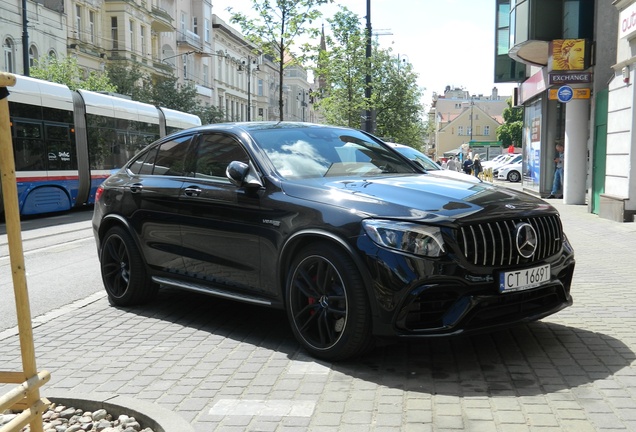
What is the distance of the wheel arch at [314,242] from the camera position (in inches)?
172

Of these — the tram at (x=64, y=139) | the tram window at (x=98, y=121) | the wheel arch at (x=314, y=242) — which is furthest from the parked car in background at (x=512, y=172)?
the wheel arch at (x=314, y=242)

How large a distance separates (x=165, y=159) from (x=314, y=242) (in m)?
2.31

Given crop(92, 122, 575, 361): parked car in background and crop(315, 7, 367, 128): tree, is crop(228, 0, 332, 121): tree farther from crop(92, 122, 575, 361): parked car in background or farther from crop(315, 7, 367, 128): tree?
crop(92, 122, 575, 361): parked car in background

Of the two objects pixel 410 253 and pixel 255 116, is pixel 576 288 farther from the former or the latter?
pixel 255 116

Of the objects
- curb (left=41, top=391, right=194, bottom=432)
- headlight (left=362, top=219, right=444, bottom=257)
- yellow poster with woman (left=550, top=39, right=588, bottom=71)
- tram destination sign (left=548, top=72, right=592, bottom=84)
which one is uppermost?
yellow poster with woman (left=550, top=39, right=588, bottom=71)

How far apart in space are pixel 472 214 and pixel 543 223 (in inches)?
27.8

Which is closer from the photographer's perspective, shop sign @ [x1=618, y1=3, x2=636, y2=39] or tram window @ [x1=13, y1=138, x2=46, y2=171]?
shop sign @ [x1=618, y1=3, x2=636, y2=39]

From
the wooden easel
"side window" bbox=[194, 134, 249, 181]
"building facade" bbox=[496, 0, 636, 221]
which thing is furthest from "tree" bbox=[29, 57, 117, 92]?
the wooden easel

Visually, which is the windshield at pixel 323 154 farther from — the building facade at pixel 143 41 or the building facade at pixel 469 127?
the building facade at pixel 469 127

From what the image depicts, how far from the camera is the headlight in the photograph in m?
4.27

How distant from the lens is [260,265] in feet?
16.9

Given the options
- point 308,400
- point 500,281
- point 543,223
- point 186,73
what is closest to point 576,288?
point 543,223

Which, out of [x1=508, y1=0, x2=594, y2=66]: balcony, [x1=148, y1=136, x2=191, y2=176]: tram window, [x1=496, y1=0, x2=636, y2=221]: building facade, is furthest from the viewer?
[x1=508, y1=0, x2=594, y2=66]: balcony

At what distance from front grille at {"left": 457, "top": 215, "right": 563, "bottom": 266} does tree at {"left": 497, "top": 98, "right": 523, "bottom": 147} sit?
108 m
